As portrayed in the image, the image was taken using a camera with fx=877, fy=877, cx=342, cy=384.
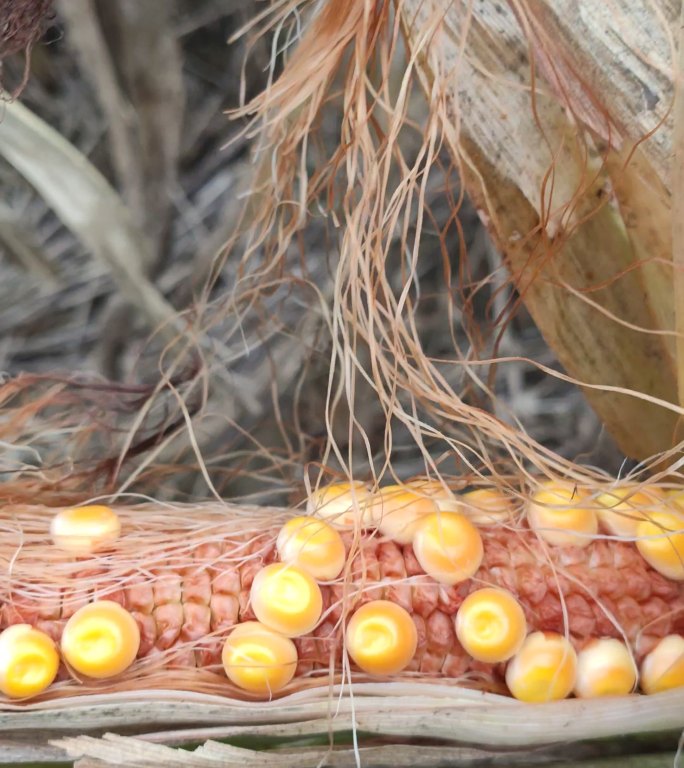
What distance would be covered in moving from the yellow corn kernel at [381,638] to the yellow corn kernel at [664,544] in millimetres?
116

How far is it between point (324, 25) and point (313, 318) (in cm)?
27

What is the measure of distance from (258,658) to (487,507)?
5.3 inches

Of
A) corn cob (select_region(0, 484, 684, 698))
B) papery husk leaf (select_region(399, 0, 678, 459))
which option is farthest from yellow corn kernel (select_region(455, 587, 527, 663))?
papery husk leaf (select_region(399, 0, 678, 459))

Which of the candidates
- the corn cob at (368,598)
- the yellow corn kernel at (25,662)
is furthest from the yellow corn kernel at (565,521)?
the yellow corn kernel at (25,662)

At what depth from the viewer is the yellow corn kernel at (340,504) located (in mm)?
417

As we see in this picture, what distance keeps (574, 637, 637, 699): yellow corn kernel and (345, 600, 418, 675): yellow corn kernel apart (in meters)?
0.08

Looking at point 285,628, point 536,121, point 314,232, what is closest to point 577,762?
point 285,628

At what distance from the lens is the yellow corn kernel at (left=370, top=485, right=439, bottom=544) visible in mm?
417

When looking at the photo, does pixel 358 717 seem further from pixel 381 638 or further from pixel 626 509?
pixel 626 509

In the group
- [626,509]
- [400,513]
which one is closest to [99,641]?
[400,513]

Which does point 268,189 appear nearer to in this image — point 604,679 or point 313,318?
point 313,318

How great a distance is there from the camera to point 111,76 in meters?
0.64

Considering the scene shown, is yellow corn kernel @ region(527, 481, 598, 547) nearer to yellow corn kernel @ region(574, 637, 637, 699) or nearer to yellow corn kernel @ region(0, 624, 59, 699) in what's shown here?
yellow corn kernel @ region(574, 637, 637, 699)

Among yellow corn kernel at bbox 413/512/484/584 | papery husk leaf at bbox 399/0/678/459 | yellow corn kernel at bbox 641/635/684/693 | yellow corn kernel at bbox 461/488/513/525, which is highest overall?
papery husk leaf at bbox 399/0/678/459
